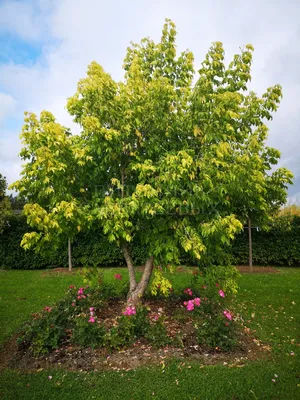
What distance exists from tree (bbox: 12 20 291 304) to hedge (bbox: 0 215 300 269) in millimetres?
6146

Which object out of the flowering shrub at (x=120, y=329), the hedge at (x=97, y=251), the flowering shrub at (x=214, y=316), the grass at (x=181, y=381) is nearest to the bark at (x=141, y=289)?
the flowering shrub at (x=120, y=329)

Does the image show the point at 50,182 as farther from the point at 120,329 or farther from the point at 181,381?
the point at 181,381

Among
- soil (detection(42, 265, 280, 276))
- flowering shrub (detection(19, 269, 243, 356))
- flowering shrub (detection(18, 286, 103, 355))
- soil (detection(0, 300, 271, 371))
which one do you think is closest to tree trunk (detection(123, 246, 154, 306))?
flowering shrub (detection(19, 269, 243, 356))

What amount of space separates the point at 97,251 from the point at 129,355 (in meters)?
7.69

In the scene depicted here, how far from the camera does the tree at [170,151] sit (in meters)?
4.24

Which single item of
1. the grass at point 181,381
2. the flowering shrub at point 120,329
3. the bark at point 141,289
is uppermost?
the bark at point 141,289

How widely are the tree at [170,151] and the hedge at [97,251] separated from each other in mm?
6146

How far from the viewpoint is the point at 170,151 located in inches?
184

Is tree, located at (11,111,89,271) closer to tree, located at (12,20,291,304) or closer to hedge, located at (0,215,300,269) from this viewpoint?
tree, located at (12,20,291,304)

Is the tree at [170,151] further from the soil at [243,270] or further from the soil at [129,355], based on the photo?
the soil at [243,270]

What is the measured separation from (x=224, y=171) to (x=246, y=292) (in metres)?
4.77

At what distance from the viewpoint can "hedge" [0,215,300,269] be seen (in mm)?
11562

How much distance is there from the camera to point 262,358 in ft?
13.8

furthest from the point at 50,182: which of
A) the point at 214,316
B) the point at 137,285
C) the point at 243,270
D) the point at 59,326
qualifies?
the point at 243,270
